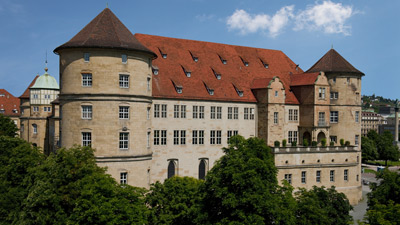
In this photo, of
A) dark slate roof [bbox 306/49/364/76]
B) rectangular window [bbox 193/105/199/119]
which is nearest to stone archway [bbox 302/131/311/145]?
dark slate roof [bbox 306/49/364/76]

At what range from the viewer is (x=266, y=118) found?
6531 cm

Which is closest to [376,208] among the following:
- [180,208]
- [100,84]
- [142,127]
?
[180,208]

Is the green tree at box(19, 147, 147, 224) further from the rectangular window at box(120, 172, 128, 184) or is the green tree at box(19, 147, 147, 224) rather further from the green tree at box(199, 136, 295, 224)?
the rectangular window at box(120, 172, 128, 184)

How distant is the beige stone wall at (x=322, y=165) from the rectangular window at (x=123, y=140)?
22.3m

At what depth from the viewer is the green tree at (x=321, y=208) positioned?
3884 centimetres

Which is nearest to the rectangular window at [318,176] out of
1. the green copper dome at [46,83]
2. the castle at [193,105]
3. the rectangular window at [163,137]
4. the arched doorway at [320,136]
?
the castle at [193,105]

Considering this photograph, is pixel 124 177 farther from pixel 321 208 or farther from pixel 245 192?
pixel 321 208

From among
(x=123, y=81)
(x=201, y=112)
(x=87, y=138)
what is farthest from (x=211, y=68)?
(x=87, y=138)

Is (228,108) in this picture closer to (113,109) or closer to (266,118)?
(266,118)

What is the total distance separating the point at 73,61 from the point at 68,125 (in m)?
7.29

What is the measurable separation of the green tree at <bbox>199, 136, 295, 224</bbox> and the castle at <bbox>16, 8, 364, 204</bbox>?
49.5 ft

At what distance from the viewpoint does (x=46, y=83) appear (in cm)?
9038

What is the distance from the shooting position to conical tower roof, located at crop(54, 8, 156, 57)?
4762 centimetres

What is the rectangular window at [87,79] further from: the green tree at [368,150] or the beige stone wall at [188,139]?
the green tree at [368,150]
